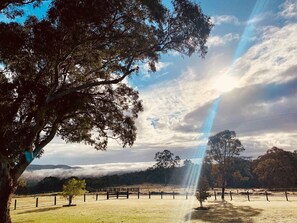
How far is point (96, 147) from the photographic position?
2481 cm

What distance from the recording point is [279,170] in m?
84.9

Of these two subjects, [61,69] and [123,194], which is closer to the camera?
[61,69]

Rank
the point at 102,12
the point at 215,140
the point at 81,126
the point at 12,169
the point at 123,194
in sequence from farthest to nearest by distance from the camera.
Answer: the point at 123,194
the point at 215,140
the point at 81,126
the point at 12,169
the point at 102,12

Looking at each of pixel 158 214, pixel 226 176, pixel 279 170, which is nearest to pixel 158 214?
pixel 158 214

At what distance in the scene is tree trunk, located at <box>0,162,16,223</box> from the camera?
55.8 feet

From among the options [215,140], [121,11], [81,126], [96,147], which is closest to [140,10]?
[121,11]

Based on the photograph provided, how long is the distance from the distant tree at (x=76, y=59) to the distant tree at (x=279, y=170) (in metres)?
72.0

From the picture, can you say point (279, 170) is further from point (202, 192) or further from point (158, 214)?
point (158, 214)

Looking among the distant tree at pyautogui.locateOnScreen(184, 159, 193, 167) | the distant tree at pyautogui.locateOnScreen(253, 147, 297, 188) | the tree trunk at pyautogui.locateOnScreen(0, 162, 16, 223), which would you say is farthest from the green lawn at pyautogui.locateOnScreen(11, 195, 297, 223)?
the distant tree at pyautogui.locateOnScreen(184, 159, 193, 167)

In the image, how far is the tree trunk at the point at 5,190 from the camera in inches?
670

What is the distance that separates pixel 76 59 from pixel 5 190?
8.52 meters

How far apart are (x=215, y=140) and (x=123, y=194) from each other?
2360 cm

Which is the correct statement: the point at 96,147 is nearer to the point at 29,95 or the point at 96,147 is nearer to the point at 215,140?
the point at 29,95

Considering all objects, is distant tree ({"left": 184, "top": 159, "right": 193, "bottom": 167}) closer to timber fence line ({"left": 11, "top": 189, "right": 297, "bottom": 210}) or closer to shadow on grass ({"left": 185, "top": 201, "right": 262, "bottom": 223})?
timber fence line ({"left": 11, "top": 189, "right": 297, "bottom": 210})
